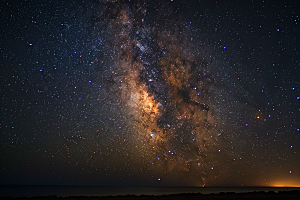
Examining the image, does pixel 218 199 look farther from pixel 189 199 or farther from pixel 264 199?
pixel 264 199

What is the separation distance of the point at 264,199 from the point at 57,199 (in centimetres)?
411

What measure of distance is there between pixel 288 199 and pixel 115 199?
137 inches

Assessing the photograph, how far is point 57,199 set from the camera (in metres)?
4.02

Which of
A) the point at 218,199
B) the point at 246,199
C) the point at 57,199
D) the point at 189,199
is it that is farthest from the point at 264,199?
the point at 57,199

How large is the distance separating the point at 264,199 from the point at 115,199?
299 cm

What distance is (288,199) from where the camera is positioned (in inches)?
160

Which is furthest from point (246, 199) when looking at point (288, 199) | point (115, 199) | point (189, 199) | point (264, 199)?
point (115, 199)

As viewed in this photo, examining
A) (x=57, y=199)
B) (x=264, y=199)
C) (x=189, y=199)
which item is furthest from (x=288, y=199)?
(x=57, y=199)

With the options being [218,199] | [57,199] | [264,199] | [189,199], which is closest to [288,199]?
[264,199]

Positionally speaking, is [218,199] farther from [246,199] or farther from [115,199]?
[115,199]

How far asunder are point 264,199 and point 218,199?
93 cm

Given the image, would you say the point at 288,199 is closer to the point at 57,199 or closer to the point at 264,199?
the point at 264,199

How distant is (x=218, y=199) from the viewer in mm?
4027

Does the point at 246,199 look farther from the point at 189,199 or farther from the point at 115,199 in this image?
the point at 115,199
